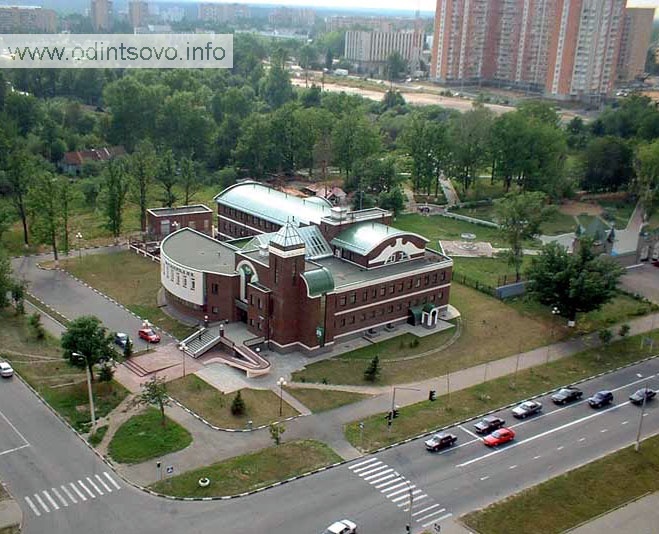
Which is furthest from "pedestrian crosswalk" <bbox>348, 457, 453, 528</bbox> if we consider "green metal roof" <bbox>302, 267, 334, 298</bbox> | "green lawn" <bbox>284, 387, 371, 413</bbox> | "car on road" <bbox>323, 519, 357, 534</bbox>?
"green metal roof" <bbox>302, 267, 334, 298</bbox>

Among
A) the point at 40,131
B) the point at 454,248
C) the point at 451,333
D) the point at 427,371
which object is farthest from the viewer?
the point at 40,131

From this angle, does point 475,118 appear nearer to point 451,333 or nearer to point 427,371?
point 451,333

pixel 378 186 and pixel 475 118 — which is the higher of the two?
pixel 475 118

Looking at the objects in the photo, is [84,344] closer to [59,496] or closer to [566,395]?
[59,496]

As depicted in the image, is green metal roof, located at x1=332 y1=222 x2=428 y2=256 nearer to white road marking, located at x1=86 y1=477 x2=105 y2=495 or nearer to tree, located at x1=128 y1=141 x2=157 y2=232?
white road marking, located at x1=86 y1=477 x2=105 y2=495

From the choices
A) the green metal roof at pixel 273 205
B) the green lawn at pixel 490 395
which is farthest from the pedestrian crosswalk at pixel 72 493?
the green metal roof at pixel 273 205

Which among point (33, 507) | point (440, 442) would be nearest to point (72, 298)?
point (33, 507)

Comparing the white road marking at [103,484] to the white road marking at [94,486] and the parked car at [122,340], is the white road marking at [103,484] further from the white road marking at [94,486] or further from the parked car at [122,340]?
the parked car at [122,340]

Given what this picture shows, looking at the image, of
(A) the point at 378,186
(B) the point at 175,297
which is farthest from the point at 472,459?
(A) the point at 378,186
